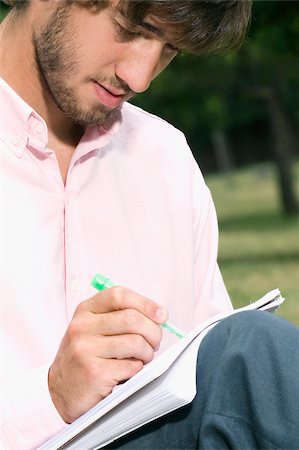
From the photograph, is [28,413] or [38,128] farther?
[38,128]

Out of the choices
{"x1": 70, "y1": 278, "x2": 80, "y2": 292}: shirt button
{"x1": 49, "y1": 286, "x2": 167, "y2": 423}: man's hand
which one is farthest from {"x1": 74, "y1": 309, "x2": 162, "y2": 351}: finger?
{"x1": 70, "y1": 278, "x2": 80, "y2": 292}: shirt button

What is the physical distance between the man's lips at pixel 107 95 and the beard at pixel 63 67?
1cm

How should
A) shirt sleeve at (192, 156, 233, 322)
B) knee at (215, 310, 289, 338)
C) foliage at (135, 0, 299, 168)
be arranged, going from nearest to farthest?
knee at (215, 310, 289, 338)
shirt sleeve at (192, 156, 233, 322)
foliage at (135, 0, 299, 168)

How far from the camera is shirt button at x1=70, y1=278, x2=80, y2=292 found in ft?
7.22

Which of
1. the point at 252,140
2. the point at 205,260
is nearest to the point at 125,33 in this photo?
the point at 205,260

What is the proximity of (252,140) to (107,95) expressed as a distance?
31936 mm

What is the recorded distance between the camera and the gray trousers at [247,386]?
1.75 m

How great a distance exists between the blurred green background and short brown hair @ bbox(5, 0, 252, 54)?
154 mm

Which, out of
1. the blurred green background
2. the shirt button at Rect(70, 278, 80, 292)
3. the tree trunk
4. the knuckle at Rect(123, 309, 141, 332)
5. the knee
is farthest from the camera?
the tree trunk

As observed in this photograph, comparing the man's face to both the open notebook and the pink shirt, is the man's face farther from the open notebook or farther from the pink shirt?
the open notebook

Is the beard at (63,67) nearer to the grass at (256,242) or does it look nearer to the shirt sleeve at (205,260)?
the shirt sleeve at (205,260)

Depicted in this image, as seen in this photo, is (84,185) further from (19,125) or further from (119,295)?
(119,295)

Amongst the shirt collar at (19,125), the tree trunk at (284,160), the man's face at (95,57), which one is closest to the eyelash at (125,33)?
the man's face at (95,57)

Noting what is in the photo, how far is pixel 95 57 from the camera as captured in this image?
7.20 ft
